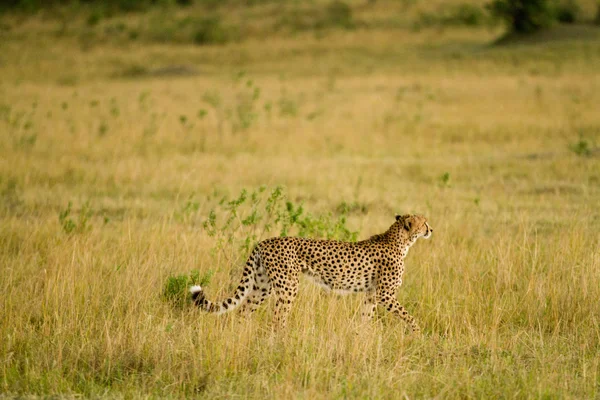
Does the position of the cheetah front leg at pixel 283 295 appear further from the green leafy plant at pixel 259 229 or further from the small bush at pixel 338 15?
the small bush at pixel 338 15

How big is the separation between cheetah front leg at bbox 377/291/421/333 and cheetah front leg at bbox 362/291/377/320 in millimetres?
68

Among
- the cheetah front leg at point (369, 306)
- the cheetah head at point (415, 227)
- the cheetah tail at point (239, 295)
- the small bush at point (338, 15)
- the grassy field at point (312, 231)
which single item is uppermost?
the small bush at point (338, 15)

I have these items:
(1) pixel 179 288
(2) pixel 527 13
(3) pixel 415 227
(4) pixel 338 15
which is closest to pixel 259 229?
(1) pixel 179 288

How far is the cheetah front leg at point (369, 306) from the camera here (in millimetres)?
6242

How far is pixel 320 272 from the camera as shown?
241 inches

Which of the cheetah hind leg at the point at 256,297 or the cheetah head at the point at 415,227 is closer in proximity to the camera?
the cheetah hind leg at the point at 256,297

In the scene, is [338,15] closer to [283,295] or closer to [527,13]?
[527,13]

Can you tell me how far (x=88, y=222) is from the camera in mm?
9570

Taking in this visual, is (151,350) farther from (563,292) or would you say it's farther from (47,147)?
Answer: (47,147)

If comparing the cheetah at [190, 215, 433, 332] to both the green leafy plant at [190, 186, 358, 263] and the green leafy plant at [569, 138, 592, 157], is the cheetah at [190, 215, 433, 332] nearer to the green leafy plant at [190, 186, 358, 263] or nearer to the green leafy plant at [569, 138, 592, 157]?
the green leafy plant at [190, 186, 358, 263]

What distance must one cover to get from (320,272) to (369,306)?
19.4 inches

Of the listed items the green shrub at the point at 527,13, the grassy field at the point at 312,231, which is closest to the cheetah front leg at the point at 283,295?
the grassy field at the point at 312,231

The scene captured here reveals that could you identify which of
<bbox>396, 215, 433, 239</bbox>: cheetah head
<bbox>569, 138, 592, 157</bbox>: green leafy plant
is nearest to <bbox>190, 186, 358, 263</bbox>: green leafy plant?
<bbox>396, 215, 433, 239</bbox>: cheetah head

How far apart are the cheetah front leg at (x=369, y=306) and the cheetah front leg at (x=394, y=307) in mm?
68
